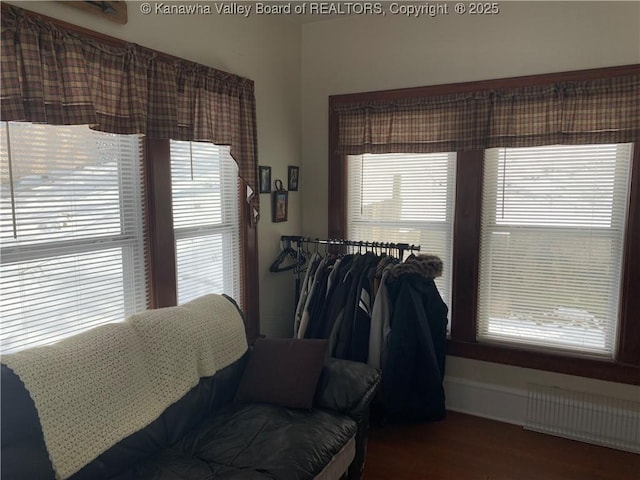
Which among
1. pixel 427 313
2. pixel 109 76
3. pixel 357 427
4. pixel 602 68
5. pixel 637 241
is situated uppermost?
pixel 602 68

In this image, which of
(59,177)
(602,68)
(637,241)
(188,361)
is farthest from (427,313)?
(59,177)

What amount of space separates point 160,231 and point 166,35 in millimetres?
985

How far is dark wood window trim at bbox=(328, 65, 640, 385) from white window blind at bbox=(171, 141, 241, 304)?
0.87m

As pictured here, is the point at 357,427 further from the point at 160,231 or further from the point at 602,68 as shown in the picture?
the point at 602,68

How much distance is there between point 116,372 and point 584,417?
271cm

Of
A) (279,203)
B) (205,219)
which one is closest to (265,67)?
(279,203)

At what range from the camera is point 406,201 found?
11.0ft

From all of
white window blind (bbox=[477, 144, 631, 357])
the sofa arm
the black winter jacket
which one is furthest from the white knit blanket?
white window blind (bbox=[477, 144, 631, 357])

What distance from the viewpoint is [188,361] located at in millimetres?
2166

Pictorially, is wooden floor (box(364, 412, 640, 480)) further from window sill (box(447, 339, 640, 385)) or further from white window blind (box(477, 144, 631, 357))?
white window blind (box(477, 144, 631, 357))

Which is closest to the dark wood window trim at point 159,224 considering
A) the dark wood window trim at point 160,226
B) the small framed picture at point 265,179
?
the dark wood window trim at point 160,226

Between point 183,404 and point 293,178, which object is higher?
point 293,178

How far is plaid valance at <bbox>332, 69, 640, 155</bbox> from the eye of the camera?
270cm

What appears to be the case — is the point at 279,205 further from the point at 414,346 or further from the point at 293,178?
the point at 414,346
